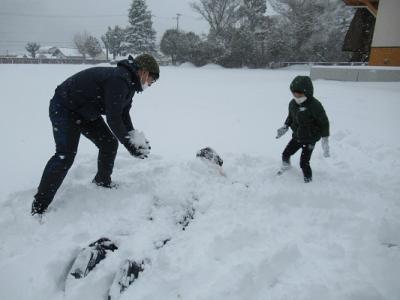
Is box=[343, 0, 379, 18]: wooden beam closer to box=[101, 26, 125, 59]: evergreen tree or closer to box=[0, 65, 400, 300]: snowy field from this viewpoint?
box=[0, 65, 400, 300]: snowy field

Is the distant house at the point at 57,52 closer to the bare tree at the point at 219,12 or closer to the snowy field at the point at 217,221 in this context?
the bare tree at the point at 219,12

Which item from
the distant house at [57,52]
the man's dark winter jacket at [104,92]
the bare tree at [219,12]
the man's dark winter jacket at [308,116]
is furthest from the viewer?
the distant house at [57,52]

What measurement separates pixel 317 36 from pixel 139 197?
23342 millimetres

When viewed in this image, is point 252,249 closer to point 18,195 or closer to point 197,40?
point 18,195

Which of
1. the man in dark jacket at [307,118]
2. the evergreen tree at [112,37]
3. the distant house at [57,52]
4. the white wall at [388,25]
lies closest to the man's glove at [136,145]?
the man in dark jacket at [307,118]

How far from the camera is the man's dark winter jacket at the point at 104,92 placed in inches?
97.9

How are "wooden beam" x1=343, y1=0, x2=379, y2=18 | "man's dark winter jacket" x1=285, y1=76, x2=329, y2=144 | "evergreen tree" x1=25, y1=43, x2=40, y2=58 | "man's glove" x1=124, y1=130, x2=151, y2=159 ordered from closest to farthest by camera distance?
1. "man's glove" x1=124, y1=130, x2=151, y2=159
2. "man's dark winter jacket" x1=285, y1=76, x2=329, y2=144
3. "wooden beam" x1=343, y1=0, x2=379, y2=18
4. "evergreen tree" x1=25, y1=43, x2=40, y2=58

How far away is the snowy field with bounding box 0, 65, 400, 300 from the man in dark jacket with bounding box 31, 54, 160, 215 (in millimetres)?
291

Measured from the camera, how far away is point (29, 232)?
7.89 feet

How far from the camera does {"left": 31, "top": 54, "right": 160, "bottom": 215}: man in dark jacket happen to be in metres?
2.51

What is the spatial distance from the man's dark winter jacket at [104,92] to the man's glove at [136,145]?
74 millimetres

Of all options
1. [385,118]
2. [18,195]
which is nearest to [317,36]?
[385,118]

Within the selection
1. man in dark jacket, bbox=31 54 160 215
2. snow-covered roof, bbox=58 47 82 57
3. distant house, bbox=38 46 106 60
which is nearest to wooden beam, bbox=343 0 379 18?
man in dark jacket, bbox=31 54 160 215

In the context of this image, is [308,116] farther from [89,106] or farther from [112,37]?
[112,37]
